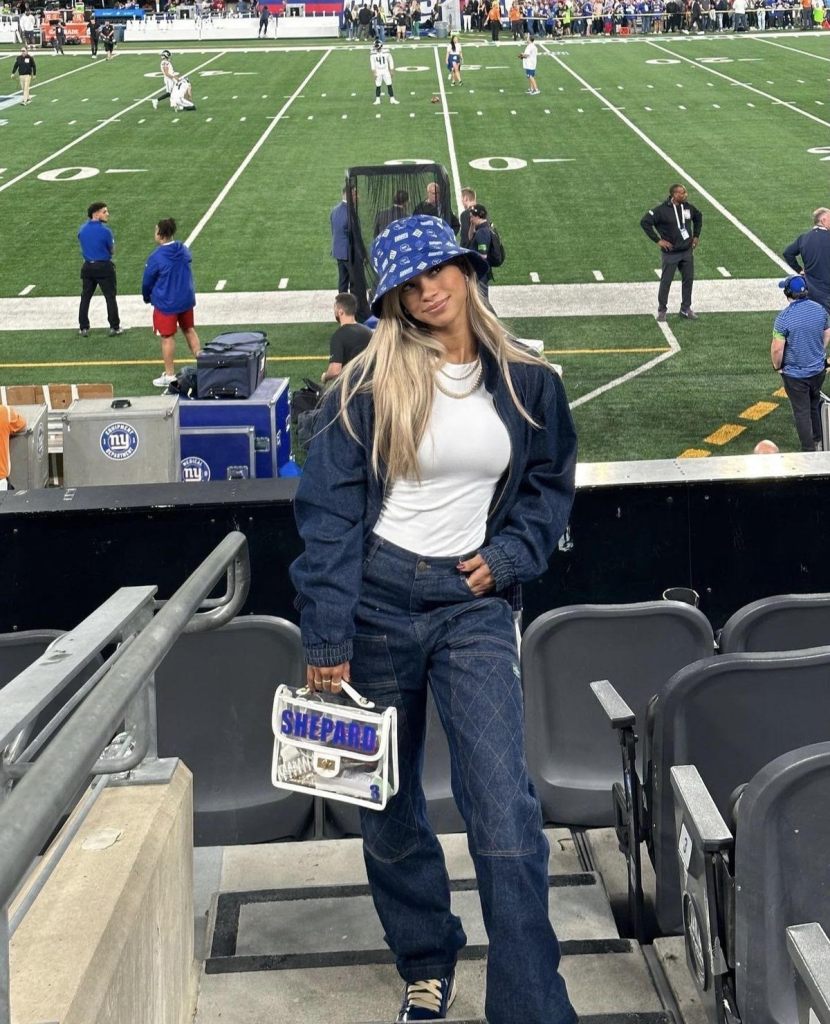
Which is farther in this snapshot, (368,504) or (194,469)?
(194,469)

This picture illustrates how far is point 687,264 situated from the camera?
18.2 meters

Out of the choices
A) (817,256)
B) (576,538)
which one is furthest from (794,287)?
(576,538)

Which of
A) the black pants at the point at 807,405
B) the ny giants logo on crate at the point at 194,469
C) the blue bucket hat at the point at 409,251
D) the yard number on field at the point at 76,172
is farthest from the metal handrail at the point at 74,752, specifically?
the yard number on field at the point at 76,172

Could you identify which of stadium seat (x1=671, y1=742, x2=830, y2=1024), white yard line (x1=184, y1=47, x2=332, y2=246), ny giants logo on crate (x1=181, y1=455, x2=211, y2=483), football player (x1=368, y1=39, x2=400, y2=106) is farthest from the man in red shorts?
football player (x1=368, y1=39, x2=400, y2=106)

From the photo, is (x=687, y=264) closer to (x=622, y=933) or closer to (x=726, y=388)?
(x=726, y=388)

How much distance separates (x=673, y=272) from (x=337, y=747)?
1562 cm

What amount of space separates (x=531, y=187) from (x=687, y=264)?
11.7 metres

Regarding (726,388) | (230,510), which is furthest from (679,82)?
(230,510)

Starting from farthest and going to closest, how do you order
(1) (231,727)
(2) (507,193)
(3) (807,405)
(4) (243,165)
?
(4) (243,165)
(2) (507,193)
(3) (807,405)
(1) (231,727)

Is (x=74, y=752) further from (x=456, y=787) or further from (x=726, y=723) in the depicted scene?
(x=726, y=723)

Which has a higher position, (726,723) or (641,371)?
(726,723)

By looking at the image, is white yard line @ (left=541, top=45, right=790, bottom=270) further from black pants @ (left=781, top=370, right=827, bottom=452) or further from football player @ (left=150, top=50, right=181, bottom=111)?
football player @ (left=150, top=50, right=181, bottom=111)

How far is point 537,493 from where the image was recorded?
3512mm

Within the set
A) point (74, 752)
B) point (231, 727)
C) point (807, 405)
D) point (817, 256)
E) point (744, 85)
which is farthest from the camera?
point (744, 85)
